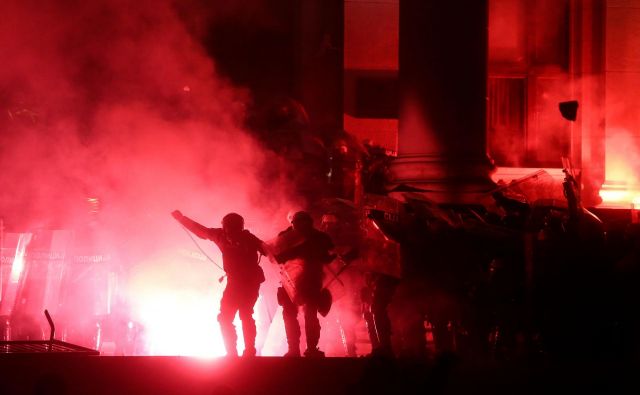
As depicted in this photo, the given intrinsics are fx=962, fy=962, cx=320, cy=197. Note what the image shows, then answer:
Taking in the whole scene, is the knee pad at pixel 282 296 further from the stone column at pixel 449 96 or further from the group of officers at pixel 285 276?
Result: the stone column at pixel 449 96

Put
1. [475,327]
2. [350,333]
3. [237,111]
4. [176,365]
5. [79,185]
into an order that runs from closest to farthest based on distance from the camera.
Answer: [176,365] → [475,327] → [350,333] → [79,185] → [237,111]

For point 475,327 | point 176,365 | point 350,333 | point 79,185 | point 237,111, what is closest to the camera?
point 176,365

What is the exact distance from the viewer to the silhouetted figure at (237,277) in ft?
29.9

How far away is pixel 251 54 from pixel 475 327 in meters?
8.27

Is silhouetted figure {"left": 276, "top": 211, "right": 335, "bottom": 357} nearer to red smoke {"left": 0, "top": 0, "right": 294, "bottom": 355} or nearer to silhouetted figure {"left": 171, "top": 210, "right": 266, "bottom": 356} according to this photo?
silhouetted figure {"left": 171, "top": 210, "right": 266, "bottom": 356}

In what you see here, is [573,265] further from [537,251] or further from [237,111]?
[237,111]

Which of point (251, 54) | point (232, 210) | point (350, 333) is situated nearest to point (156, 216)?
point (232, 210)

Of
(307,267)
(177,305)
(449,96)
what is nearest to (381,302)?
(307,267)

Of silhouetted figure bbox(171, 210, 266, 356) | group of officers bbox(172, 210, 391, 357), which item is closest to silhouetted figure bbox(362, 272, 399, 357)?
group of officers bbox(172, 210, 391, 357)

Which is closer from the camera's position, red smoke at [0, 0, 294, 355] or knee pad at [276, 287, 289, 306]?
knee pad at [276, 287, 289, 306]

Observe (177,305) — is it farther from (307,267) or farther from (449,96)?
(449,96)

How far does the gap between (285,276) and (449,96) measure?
4608 mm

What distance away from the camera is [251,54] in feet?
54.5

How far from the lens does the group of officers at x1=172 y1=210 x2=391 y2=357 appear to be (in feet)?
30.0
